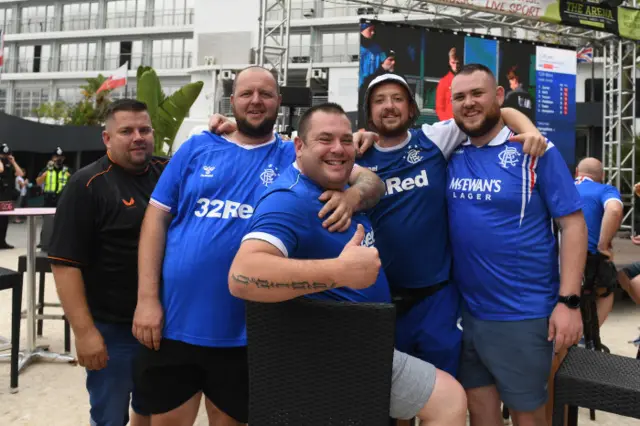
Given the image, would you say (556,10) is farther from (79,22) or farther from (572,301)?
(79,22)

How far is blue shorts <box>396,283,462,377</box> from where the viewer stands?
2352 millimetres

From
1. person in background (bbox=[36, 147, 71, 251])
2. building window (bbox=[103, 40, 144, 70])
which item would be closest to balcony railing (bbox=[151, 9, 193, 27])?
building window (bbox=[103, 40, 144, 70])

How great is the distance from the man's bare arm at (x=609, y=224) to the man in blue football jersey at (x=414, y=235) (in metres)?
2.71

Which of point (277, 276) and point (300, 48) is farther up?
point (300, 48)

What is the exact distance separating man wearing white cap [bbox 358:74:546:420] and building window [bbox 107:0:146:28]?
3846 centimetres

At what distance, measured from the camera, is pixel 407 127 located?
2424mm

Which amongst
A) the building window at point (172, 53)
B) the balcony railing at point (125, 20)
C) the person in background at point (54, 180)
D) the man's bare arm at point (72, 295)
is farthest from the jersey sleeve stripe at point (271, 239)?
the balcony railing at point (125, 20)

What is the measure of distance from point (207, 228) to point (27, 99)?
138ft

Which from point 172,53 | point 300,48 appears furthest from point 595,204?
point 172,53

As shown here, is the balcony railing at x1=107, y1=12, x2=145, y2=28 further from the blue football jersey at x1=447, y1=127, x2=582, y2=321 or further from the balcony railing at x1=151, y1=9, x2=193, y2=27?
the blue football jersey at x1=447, y1=127, x2=582, y2=321

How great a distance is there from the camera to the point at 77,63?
3741cm

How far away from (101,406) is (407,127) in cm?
196

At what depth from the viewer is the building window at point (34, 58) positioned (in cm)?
3828

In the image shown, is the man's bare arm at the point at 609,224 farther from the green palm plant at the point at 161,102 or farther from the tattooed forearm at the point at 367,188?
the green palm plant at the point at 161,102
